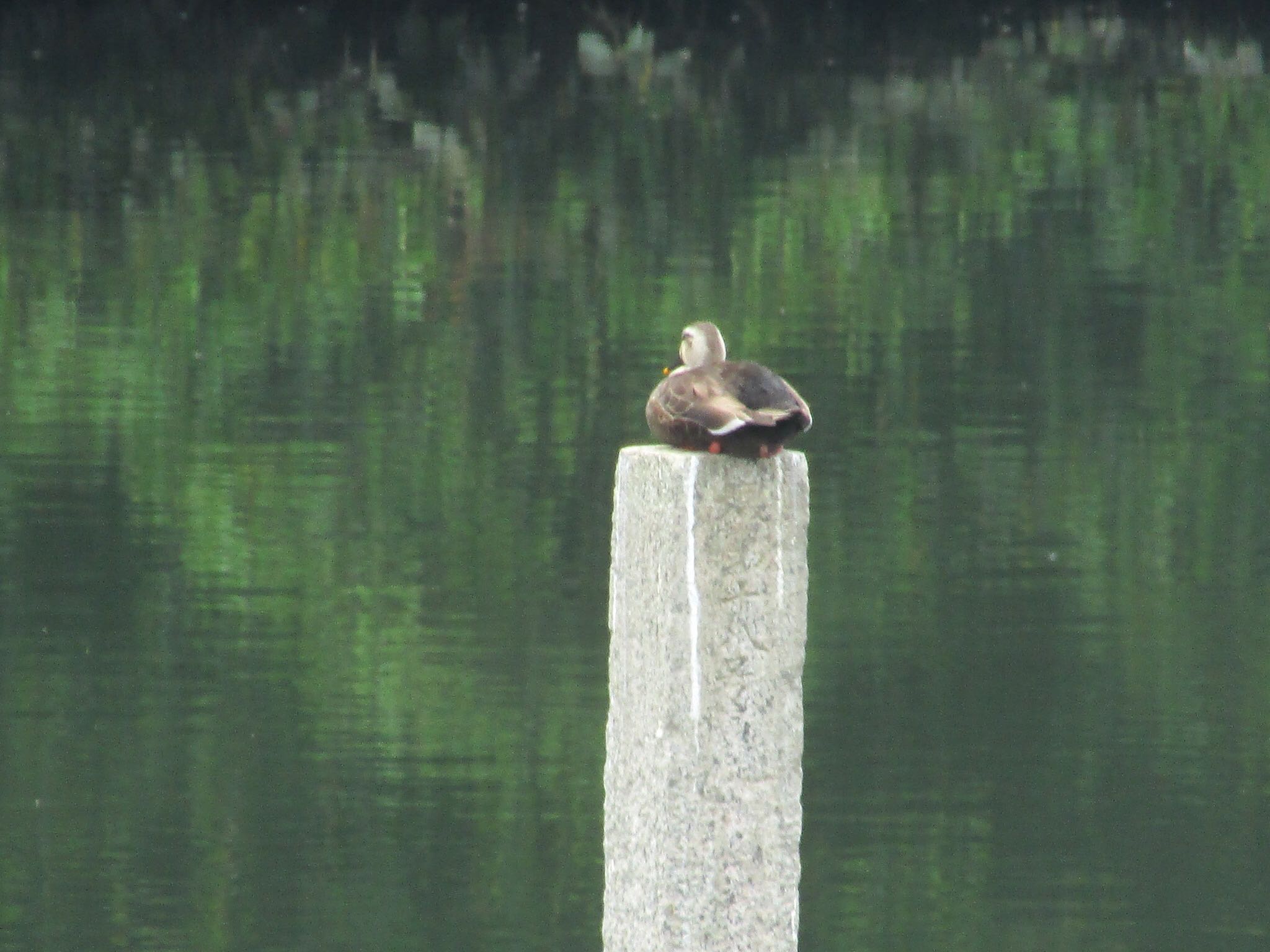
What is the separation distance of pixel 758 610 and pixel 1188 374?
477 inches

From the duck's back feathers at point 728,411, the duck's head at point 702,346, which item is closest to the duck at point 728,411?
the duck's back feathers at point 728,411

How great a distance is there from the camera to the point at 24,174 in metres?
23.2

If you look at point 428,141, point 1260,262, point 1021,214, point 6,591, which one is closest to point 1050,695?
point 6,591

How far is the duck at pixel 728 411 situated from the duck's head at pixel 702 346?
0.22 m

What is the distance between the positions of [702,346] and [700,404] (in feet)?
2.11

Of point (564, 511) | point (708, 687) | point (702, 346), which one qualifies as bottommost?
point (564, 511)

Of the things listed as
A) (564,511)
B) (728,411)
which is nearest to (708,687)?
(728,411)

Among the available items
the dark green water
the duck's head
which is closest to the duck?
the duck's head

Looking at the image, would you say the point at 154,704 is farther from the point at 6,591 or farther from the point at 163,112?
the point at 163,112

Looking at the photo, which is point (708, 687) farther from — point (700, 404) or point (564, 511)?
point (564, 511)

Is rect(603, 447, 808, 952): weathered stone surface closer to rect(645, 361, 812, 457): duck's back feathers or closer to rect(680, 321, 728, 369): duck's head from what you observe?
rect(645, 361, 812, 457): duck's back feathers

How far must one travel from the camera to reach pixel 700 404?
472cm

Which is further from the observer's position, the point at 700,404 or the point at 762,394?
the point at 762,394

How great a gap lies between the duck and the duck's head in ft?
0.73
